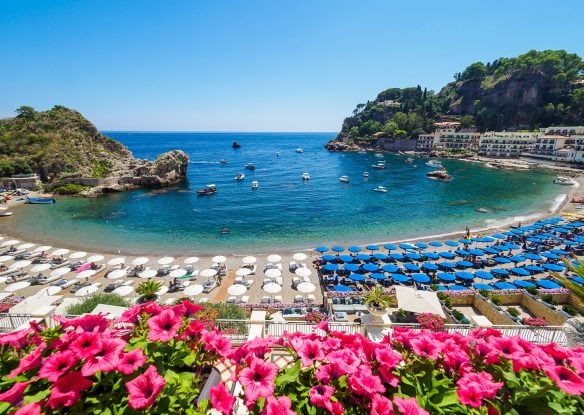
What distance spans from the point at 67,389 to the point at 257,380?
1789 mm

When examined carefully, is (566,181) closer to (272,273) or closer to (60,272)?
(272,273)

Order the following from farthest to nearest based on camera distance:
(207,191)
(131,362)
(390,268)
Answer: (207,191)
(390,268)
(131,362)

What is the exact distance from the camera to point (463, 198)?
176ft

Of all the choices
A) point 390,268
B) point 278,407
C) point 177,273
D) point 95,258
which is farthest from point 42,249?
point 278,407

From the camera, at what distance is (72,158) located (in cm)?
6269

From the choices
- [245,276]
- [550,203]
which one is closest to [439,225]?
[550,203]

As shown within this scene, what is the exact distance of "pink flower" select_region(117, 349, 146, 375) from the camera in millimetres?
2748

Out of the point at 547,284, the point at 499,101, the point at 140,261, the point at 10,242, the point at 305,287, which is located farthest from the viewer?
the point at 499,101

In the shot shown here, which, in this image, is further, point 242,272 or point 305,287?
point 242,272

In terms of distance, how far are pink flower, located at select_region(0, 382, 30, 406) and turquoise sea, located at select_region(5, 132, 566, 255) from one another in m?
29.2

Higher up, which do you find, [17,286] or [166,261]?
[17,286]

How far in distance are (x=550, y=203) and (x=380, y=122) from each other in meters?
117

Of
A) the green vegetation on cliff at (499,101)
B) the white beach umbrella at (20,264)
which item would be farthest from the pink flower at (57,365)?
the green vegetation on cliff at (499,101)

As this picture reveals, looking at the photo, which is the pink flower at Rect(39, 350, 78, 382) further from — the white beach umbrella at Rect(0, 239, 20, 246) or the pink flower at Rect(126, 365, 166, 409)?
the white beach umbrella at Rect(0, 239, 20, 246)
